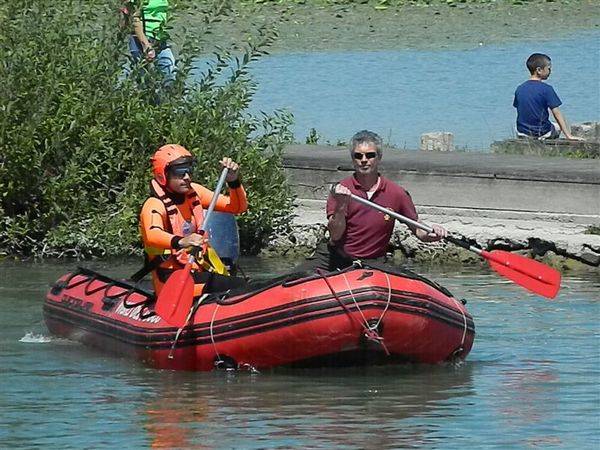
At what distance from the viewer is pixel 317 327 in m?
10.3

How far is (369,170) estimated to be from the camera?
1076cm

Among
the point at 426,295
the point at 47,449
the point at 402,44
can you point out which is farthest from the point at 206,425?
the point at 402,44

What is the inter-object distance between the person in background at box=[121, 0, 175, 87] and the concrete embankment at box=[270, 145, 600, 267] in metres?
1.38

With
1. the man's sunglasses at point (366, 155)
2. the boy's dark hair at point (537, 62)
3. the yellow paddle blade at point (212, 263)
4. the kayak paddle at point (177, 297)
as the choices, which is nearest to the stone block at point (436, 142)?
the boy's dark hair at point (537, 62)

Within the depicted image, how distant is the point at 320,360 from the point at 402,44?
23.7 metres

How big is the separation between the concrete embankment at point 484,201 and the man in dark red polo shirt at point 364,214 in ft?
11.1

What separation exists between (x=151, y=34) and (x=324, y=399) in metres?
5.73

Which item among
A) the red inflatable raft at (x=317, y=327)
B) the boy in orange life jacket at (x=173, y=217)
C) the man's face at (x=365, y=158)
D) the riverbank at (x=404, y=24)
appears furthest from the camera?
the riverbank at (x=404, y=24)

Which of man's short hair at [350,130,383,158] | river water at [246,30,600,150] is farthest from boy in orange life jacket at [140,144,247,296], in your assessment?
river water at [246,30,600,150]

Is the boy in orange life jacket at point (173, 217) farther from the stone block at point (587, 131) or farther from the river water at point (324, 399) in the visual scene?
the stone block at point (587, 131)

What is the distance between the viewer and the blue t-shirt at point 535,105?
55.6 ft

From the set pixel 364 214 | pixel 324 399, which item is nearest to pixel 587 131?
pixel 364 214

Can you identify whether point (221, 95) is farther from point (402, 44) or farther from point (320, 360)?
point (402, 44)

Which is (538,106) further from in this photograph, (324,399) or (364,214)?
(324,399)
